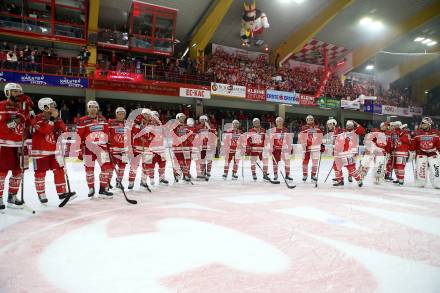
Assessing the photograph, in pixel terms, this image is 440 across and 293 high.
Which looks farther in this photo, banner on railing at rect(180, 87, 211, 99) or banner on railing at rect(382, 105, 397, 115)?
banner on railing at rect(382, 105, 397, 115)

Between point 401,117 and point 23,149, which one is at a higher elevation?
point 401,117

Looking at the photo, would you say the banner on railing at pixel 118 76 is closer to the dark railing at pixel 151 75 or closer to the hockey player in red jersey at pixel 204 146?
the dark railing at pixel 151 75

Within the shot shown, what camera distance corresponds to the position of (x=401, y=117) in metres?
27.7

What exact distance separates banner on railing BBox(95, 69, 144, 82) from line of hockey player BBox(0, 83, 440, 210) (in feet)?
18.0

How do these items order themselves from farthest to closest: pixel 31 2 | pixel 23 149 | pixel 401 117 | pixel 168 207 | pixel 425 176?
pixel 401 117 < pixel 31 2 < pixel 425 176 < pixel 168 207 < pixel 23 149

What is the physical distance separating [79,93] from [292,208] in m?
15.6

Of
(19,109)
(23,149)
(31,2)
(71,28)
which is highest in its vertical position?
(31,2)

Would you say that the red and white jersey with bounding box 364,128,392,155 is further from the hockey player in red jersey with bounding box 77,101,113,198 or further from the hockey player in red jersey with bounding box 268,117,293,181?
the hockey player in red jersey with bounding box 77,101,113,198

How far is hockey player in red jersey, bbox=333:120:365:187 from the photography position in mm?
6949

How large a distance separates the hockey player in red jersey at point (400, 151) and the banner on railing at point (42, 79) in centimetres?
1349

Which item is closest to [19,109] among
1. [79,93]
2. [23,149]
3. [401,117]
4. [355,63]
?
[23,149]

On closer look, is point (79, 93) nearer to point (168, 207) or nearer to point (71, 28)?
point (71, 28)

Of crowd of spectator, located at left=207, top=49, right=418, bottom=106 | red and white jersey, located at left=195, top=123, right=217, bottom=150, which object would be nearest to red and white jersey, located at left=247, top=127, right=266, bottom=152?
red and white jersey, located at left=195, top=123, right=217, bottom=150

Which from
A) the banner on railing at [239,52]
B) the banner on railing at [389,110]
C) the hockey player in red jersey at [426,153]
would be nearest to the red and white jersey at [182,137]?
the hockey player in red jersey at [426,153]
